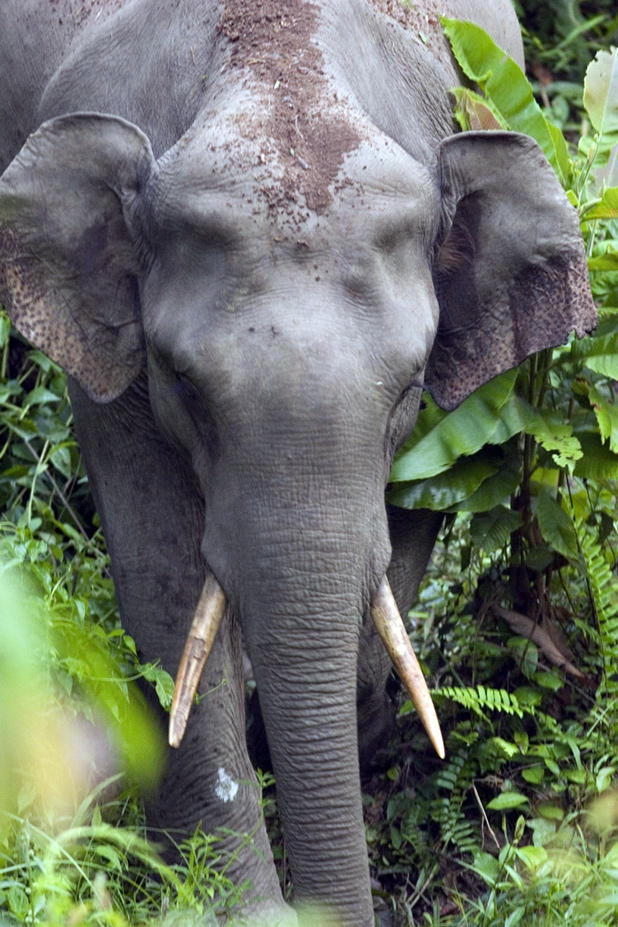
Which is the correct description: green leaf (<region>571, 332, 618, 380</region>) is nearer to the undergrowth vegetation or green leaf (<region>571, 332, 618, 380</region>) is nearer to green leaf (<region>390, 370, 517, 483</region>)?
the undergrowth vegetation

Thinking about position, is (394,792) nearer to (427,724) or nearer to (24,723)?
(427,724)

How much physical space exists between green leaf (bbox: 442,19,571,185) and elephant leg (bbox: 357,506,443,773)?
102 centimetres

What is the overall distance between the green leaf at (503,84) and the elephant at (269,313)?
0.07 metres

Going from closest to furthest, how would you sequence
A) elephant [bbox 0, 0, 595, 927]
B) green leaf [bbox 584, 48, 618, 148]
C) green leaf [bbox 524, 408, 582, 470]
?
1. elephant [bbox 0, 0, 595, 927]
2. green leaf [bbox 524, 408, 582, 470]
3. green leaf [bbox 584, 48, 618, 148]

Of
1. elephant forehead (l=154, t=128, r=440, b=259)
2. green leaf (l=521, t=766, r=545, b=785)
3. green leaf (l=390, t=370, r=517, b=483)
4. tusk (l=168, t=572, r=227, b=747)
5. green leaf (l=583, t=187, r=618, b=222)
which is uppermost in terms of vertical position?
elephant forehead (l=154, t=128, r=440, b=259)

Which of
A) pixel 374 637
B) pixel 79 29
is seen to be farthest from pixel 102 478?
pixel 79 29

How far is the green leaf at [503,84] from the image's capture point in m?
3.81

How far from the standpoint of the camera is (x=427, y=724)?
3.04 meters

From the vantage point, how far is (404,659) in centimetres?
310

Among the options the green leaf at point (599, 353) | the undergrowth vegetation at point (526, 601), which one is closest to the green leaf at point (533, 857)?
the undergrowth vegetation at point (526, 601)

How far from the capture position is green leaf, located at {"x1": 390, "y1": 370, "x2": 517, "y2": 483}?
12.5 feet

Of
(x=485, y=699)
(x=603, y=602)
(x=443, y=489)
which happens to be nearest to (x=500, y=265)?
(x=443, y=489)

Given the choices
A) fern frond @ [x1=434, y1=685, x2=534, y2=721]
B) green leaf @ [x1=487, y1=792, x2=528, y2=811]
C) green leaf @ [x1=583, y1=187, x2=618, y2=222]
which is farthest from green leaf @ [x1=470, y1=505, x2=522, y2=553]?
green leaf @ [x1=583, y1=187, x2=618, y2=222]

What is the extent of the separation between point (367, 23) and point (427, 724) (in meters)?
1.69
